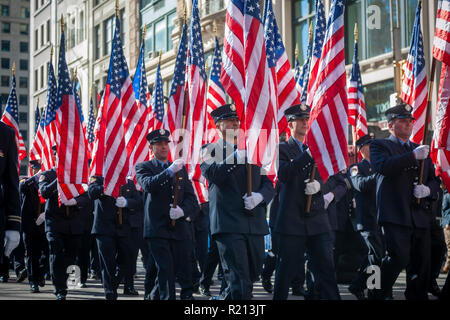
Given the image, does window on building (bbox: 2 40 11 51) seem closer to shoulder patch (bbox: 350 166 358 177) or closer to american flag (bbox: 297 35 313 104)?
american flag (bbox: 297 35 313 104)

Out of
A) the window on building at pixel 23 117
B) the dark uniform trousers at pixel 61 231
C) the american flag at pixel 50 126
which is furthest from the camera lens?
the window on building at pixel 23 117

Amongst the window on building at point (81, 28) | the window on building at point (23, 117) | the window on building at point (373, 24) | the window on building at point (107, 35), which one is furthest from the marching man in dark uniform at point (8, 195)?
the window on building at point (23, 117)

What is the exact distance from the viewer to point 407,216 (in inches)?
299

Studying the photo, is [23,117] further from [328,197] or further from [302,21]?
[328,197]

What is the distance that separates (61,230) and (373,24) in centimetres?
1267

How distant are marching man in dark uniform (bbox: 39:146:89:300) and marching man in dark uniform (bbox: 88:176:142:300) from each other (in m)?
0.51

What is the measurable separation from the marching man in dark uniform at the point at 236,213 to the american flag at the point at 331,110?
726 mm

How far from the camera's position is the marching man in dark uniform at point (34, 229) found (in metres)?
12.2

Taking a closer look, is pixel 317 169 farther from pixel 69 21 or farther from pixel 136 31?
pixel 69 21

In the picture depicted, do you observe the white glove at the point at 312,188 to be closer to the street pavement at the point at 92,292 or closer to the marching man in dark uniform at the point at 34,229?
the street pavement at the point at 92,292

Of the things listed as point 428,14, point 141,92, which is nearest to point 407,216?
point 141,92

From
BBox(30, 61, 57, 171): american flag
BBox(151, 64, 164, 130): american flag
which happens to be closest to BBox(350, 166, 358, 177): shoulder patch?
BBox(151, 64, 164, 130): american flag

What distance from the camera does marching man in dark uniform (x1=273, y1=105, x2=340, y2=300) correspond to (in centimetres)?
729
